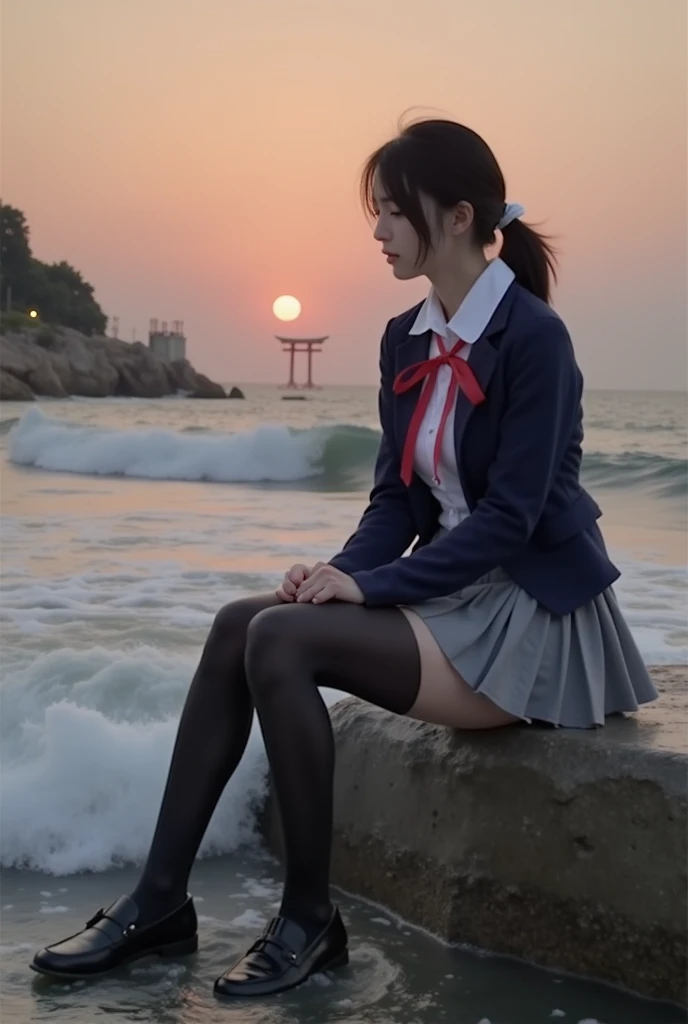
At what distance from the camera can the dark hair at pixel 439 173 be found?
227 centimetres

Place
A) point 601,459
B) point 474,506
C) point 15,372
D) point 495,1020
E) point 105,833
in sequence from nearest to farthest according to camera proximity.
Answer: point 495,1020, point 474,506, point 105,833, point 601,459, point 15,372

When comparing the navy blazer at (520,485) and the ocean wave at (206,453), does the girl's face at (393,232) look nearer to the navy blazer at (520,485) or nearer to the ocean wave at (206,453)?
the navy blazer at (520,485)

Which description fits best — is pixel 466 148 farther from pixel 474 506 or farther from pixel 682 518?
pixel 682 518

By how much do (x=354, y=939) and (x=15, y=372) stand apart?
1461 inches

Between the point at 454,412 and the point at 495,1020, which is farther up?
the point at 454,412

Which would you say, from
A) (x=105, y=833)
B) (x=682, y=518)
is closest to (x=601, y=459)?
(x=682, y=518)

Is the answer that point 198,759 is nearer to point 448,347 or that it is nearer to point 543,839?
point 543,839

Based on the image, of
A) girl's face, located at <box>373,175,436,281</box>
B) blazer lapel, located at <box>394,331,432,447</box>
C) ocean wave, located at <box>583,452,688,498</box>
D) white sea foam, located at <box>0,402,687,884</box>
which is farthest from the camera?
ocean wave, located at <box>583,452,688,498</box>

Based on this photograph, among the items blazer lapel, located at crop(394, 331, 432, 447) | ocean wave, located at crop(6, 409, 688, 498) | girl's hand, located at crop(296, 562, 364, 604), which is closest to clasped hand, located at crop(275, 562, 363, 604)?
girl's hand, located at crop(296, 562, 364, 604)

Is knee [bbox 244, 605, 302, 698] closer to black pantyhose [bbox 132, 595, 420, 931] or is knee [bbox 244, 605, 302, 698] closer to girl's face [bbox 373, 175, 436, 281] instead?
black pantyhose [bbox 132, 595, 420, 931]

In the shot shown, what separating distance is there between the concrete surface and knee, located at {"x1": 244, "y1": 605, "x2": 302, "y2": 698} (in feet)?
1.44

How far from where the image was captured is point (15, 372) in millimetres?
38000

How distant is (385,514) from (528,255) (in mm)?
540

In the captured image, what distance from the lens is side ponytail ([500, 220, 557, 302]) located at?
2391 millimetres
